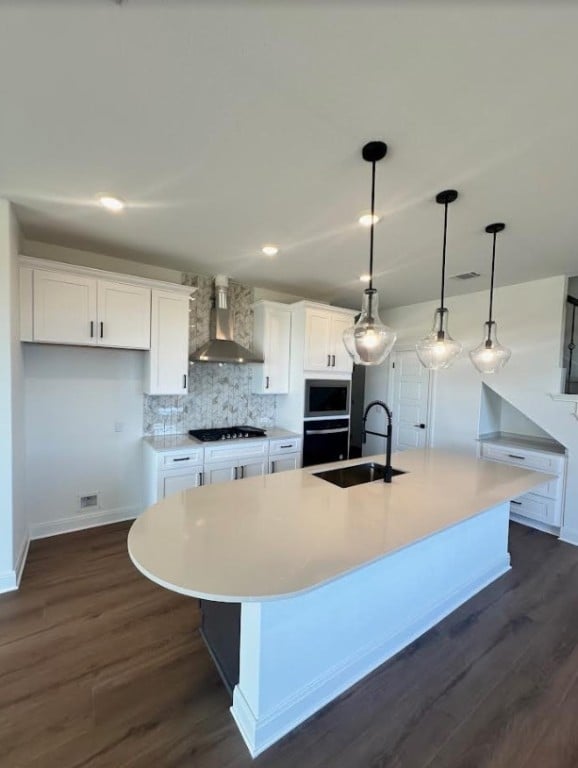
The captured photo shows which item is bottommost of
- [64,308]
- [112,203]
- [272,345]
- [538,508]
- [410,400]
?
[538,508]

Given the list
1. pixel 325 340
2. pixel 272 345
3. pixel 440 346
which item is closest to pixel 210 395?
pixel 272 345

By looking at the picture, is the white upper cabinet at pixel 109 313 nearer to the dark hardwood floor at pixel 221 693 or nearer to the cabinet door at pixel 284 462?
the cabinet door at pixel 284 462

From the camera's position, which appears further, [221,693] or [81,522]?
[81,522]

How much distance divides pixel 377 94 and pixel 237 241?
5.53 feet

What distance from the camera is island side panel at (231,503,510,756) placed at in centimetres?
142

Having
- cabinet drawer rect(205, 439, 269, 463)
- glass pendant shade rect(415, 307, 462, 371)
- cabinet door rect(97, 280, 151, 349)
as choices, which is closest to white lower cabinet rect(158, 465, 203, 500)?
cabinet drawer rect(205, 439, 269, 463)

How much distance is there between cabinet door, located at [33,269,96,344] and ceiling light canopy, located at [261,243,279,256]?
1.49 m

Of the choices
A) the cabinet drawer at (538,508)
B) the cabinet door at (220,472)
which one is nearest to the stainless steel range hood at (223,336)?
the cabinet door at (220,472)

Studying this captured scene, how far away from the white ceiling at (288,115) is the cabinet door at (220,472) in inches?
84.9

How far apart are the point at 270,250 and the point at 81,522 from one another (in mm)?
3174

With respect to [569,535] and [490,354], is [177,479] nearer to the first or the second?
[490,354]

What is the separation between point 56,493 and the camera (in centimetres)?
315

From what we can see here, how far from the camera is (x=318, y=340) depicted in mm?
4016

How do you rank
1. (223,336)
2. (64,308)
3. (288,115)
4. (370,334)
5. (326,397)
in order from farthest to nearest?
(326,397) < (223,336) < (64,308) < (370,334) < (288,115)
